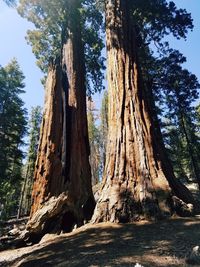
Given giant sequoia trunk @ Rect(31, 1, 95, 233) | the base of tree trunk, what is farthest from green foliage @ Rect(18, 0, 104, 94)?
the base of tree trunk

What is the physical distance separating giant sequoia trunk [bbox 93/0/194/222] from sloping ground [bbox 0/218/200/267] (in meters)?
0.40

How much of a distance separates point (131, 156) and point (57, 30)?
992cm

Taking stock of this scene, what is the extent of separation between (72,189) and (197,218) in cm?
338

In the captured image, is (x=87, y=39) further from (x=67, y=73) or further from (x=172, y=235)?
(x=172, y=235)

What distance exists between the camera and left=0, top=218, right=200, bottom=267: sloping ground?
3.71m

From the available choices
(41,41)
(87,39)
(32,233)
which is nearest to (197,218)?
(32,233)

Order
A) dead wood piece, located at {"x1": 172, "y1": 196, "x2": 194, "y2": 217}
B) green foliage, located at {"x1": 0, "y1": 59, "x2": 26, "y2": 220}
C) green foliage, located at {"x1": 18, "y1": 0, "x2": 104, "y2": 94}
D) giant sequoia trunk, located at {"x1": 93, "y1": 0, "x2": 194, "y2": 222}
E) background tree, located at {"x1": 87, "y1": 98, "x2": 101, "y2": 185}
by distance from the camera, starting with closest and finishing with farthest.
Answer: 1. dead wood piece, located at {"x1": 172, "y1": 196, "x2": 194, "y2": 217}
2. giant sequoia trunk, located at {"x1": 93, "y1": 0, "x2": 194, "y2": 222}
3. green foliage, located at {"x1": 18, "y1": 0, "x2": 104, "y2": 94}
4. green foliage, located at {"x1": 0, "y1": 59, "x2": 26, "y2": 220}
5. background tree, located at {"x1": 87, "y1": 98, "x2": 101, "y2": 185}

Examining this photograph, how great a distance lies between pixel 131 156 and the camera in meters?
6.38

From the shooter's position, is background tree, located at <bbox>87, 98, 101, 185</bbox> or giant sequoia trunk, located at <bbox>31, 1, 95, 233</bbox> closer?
giant sequoia trunk, located at <bbox>31, 1, 95, 233</bbox>

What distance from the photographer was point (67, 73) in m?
9.57

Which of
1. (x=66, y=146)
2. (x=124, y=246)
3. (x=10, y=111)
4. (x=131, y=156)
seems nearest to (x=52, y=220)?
(x=66, y=146)

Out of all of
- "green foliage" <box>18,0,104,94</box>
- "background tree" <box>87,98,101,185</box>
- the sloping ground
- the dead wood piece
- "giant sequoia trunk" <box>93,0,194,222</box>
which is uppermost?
"background tree" <box>87,98,101,185</box>

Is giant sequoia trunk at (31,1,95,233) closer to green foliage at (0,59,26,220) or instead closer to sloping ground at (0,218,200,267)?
sloping ground at (0,218,200,267)

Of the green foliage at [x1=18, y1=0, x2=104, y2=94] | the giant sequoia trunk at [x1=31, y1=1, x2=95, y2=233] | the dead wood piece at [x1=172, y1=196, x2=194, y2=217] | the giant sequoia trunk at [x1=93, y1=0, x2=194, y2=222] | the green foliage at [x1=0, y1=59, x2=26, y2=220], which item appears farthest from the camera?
the green foliage at [x1=0, y1=59, x2=26, y2=220]
